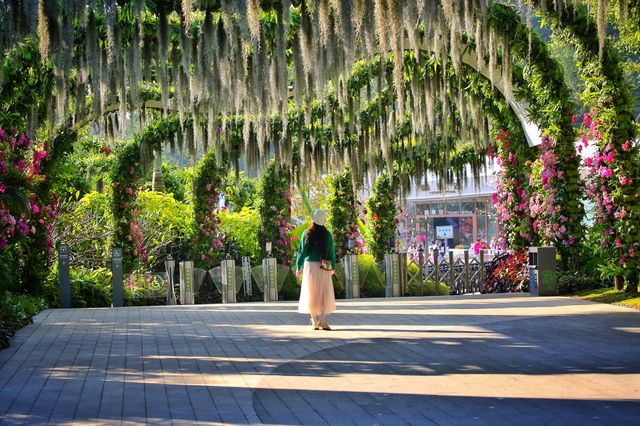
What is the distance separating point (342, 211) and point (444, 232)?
3460 centimetres

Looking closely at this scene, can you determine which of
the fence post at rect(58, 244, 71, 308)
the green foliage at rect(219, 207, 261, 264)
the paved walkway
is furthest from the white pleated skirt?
the green foliage at rect(219, 207, 261, 264)

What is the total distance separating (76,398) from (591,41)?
11546 mm

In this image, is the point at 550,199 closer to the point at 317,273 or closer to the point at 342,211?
the point at 317,273

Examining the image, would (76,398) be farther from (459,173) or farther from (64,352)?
(459,173)

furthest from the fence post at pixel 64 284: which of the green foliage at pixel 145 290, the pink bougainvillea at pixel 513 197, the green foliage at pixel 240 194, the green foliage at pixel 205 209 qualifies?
the green foliage at pixel 240 194

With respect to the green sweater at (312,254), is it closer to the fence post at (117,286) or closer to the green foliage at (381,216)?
the fence post at (117,286)

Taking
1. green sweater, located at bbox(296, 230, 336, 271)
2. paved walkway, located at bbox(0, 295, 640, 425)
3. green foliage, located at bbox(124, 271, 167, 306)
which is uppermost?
green sweater, located at bbox(296, 230, 336, 271)

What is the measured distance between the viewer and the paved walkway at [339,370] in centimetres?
685

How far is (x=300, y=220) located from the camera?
193 ft

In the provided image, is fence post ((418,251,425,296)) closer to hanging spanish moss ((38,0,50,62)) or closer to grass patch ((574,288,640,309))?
grass patch ((574,288,640,309))

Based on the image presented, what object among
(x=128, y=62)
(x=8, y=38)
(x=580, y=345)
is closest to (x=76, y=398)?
(x=580, y=345)

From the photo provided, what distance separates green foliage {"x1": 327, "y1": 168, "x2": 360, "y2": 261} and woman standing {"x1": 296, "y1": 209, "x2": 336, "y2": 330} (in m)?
15.4

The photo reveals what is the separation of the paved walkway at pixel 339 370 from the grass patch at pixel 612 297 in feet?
1.61

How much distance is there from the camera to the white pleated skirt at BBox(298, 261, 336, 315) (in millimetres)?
13125
